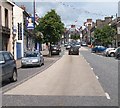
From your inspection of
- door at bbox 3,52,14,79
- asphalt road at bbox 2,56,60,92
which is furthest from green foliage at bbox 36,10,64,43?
door at bbox 3,52,14,79

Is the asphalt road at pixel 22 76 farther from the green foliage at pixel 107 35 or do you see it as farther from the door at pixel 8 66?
the green foliage at pixel 107 35

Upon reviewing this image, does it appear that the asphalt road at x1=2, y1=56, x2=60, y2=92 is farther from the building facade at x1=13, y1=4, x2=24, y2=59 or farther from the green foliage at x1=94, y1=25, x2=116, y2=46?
the green foliage at x1=94, y1=25, x2=116, y2=46

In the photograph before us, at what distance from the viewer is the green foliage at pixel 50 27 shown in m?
52.3

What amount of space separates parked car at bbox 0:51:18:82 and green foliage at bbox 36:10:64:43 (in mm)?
33945

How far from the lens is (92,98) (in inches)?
472

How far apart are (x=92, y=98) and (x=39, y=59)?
65.1 feet

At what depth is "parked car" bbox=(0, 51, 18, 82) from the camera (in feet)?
54.1

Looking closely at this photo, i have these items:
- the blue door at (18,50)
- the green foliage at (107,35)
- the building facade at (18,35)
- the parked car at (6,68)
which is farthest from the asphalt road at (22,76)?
the green foliage at (107,35)

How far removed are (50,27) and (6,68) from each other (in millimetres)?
35677

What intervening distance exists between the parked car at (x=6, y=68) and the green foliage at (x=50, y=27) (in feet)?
111

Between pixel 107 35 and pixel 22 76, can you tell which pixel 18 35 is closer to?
pixel 22 76

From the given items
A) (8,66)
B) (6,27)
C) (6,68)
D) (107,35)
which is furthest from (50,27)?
(6,68)

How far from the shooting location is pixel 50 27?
52438 millimetres

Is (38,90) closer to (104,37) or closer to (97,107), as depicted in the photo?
(97,107)
